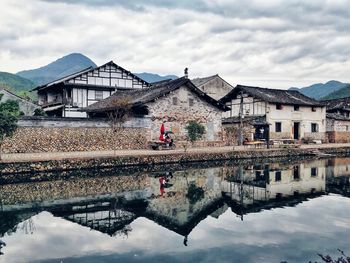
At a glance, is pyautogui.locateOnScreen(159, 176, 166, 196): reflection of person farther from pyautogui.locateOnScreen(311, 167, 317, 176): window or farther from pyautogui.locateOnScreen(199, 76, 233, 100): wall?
pyautogui.locateOnScreen(199, 76, 233, 100): wall

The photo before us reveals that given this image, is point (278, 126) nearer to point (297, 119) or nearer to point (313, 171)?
point (297, 119)

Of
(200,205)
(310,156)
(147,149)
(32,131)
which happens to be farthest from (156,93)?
(200,205)

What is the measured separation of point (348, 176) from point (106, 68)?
25.1 meters

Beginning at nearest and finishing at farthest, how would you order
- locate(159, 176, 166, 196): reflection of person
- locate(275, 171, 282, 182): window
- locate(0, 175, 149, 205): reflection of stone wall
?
locate(0, 175, 149, 205): reflection of stone wall < locate(159, 176, 166, 196): reflection of person < locate(275, 171, 282, 182): window

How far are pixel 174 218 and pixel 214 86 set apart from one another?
4443cm

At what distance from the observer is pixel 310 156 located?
99.0 ft

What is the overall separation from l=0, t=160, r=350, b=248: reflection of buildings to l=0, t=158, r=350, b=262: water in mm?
34

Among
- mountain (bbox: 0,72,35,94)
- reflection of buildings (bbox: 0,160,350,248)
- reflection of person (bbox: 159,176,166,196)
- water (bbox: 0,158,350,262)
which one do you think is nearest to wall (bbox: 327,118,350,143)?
reflection of buildings (bbox: 0,160,350,248)

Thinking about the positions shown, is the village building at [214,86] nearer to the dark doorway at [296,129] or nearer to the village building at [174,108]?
the dark doorway at [296,129]

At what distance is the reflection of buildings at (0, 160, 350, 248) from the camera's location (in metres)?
11.4

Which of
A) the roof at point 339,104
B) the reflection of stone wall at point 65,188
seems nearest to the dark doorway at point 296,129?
the roof at point 339,104

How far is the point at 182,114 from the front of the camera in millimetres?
30500

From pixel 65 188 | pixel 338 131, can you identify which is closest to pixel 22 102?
pixel 65 188

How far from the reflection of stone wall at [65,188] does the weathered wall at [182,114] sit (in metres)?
11.3
